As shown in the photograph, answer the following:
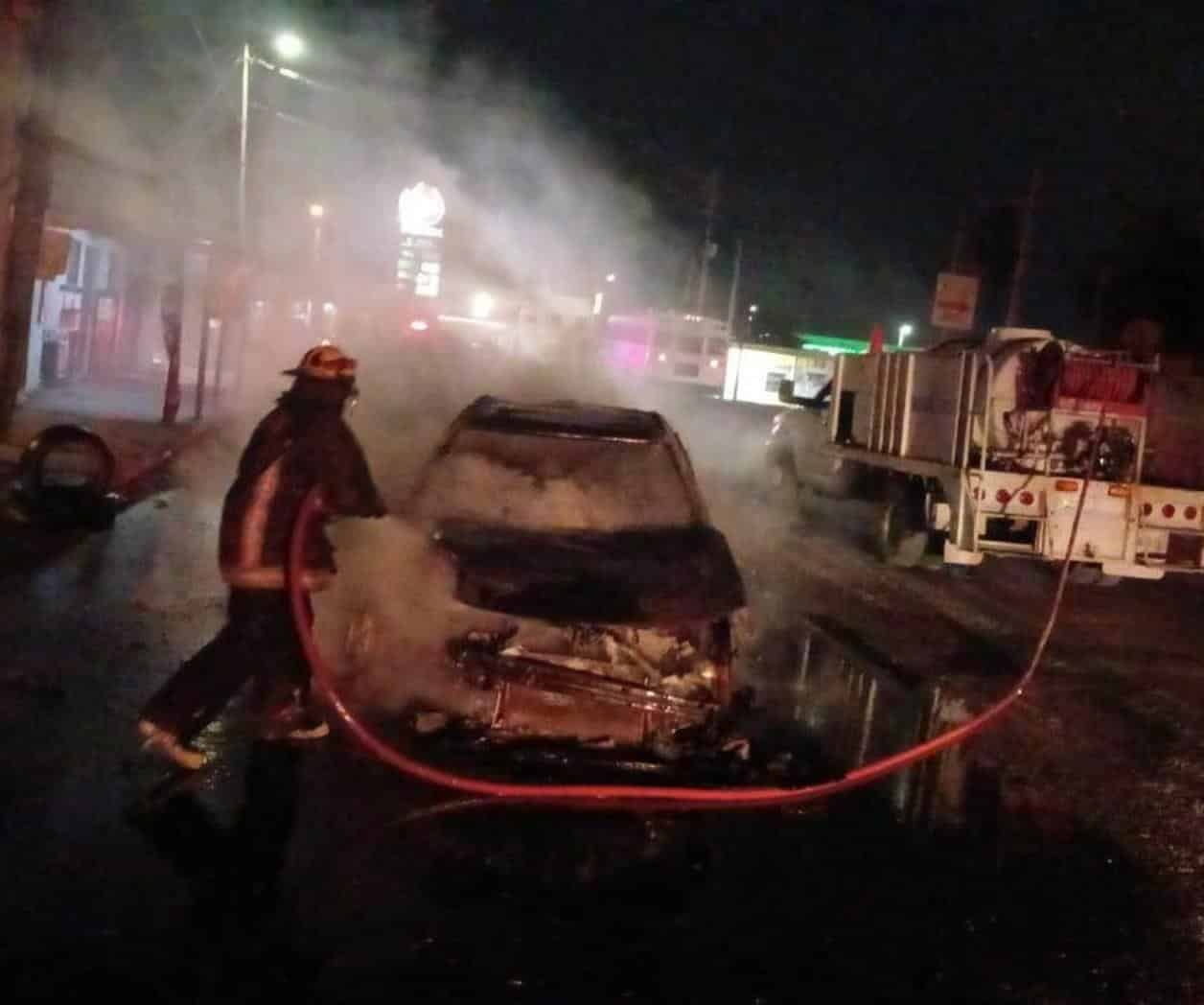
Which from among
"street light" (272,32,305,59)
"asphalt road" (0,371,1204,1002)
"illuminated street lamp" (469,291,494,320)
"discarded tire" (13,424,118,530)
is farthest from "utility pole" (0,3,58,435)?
"illuminated street lamp" (469,291,494,320)

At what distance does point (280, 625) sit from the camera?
5.74 metres

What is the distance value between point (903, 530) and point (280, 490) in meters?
9.47

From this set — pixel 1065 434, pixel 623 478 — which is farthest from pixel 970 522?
pixel 623 478

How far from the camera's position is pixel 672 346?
119 ft

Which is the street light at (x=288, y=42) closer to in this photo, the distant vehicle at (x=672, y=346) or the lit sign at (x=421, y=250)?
the lit sign at (x=421, y=250)

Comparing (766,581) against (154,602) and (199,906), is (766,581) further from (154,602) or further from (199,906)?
(199,906)

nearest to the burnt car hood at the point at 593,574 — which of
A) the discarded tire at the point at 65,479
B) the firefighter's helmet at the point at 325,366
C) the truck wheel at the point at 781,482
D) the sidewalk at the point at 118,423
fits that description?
the firefighter's helmet at the point at 325,366

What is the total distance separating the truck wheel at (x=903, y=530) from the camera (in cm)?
1391

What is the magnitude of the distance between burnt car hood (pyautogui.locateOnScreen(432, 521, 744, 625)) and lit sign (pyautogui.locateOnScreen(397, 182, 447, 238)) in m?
30.7

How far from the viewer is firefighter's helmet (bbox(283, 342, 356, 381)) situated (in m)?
5.71

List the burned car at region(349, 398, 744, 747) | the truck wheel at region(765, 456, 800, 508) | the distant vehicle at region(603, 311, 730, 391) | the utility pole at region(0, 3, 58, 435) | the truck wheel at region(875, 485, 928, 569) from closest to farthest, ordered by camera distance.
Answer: the burned car at region(349, 398, 744, 747), the truck wheel at region(875, 485, 928, 569), the utility pole at region(0, 3, 58, 435), the truck wheel at region(765, 456, 800, 508), the distant vehicle at region(603, 311, 730, 391)

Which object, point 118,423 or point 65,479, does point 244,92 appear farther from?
point 65,479

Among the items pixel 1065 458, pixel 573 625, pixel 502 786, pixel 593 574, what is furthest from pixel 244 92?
pixel 502 786

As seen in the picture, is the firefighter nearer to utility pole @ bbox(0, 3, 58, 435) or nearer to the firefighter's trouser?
the firefighter's trouser
